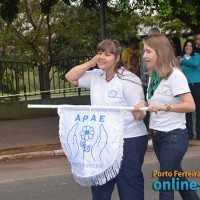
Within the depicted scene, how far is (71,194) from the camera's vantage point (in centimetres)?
539

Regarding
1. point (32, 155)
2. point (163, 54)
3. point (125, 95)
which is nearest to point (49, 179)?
point (32, 155)

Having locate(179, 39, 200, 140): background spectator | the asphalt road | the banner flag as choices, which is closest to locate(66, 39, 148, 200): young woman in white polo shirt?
the banner flag

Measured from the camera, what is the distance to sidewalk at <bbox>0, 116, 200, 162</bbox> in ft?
26.8

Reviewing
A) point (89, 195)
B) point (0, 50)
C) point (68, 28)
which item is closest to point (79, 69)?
point (89, 195)

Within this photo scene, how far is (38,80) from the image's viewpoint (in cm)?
1345

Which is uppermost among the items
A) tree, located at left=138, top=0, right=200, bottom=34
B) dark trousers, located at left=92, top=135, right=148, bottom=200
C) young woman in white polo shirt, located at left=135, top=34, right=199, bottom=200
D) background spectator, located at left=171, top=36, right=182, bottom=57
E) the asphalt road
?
tree, located at left=138, top=0, right=200, bottom=34

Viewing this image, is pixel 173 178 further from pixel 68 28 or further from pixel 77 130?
pixel 68 28

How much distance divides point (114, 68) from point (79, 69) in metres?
0.35

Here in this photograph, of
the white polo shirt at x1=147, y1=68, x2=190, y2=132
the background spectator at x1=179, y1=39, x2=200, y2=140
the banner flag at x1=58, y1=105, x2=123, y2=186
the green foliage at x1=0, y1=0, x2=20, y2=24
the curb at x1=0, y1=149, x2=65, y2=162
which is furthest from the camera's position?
the green foliage at x1=0, y1=0, x2=20, y2=24

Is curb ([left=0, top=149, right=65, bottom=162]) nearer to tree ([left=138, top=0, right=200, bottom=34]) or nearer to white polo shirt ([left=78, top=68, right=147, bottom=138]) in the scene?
tree ([left=138, top=0, right=200, bottom=34])

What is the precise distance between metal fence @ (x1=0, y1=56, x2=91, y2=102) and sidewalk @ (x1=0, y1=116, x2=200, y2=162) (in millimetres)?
942

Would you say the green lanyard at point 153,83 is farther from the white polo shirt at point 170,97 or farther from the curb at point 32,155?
the curb at point 32,155

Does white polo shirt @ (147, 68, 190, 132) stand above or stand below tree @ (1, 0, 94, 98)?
below

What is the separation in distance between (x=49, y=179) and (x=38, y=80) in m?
7.52
